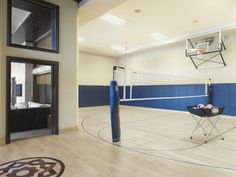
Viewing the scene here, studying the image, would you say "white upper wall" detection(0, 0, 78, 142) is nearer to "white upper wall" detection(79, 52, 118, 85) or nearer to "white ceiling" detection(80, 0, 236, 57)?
"white ceiling" detection(80, 0, 236, 57)

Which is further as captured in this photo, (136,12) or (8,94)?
(136,12)

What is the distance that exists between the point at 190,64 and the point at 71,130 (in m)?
5.87

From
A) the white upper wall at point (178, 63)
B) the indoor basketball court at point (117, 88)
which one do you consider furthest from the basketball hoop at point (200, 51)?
the white upper wall at point (178, 63)

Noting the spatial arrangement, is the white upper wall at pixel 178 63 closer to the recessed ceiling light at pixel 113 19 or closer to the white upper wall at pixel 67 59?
the recessed ceiling light at pixel 113 19

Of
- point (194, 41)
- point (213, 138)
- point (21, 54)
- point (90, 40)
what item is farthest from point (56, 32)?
point (194, 41)

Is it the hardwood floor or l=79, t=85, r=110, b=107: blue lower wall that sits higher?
l=79, t=85, r=110, b=107: blue lower wall

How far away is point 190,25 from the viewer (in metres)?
5.89

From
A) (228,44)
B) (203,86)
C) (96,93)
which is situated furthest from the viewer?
(96,93)

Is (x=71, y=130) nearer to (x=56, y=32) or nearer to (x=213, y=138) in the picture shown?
(x=56, y=32)

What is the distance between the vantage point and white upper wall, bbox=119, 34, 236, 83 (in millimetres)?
6422

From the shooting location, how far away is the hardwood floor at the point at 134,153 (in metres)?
2.27

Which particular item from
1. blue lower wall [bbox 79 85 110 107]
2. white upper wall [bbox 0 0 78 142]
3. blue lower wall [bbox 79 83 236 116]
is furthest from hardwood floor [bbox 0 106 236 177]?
blue lower wall [bbox 79 85 110 107]

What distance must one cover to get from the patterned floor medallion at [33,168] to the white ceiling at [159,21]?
3959 mm

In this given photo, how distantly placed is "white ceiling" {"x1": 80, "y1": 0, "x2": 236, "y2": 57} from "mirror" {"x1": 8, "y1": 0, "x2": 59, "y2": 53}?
4.17 feet
